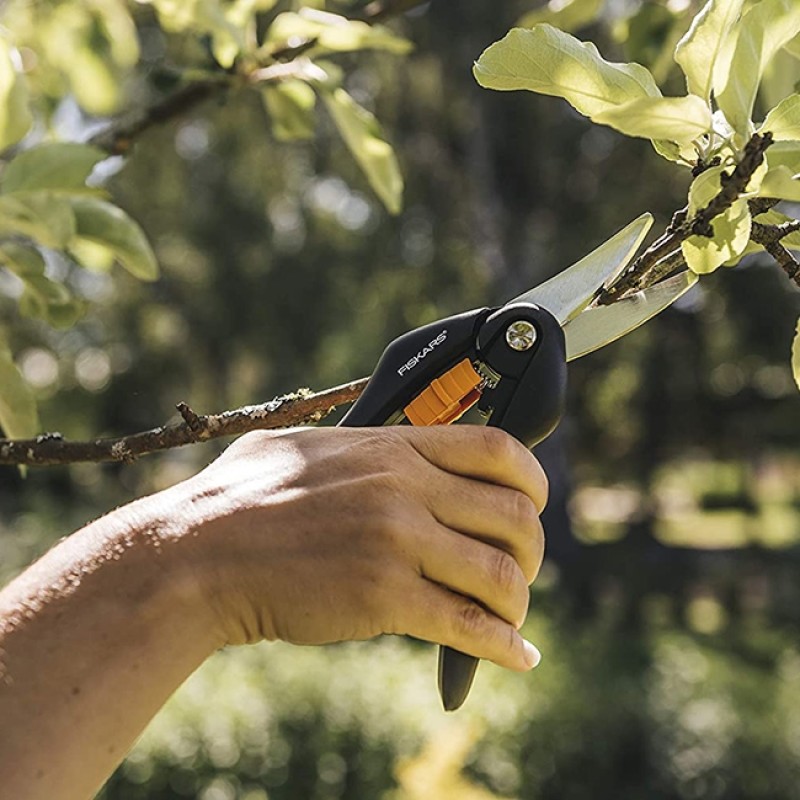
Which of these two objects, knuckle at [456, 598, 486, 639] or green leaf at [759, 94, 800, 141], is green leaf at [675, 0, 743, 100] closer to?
green leaf at [759, 94, 800, 141]

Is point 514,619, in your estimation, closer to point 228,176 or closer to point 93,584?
point 93,584

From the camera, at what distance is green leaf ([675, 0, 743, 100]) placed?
584 millimetres

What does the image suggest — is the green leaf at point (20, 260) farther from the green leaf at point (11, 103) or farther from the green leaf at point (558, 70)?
the green leaf at point (558, 70)

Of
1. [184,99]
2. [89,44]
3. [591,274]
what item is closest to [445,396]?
[591,274]

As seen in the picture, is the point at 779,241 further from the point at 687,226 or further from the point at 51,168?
the point at 51,168

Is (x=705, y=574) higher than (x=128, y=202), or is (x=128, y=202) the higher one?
(x=128, y=202)

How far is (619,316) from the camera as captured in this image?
70 cm

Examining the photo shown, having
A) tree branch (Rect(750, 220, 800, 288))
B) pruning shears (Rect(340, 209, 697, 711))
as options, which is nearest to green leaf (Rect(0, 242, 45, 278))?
pruning shears (Rect(340, 209, 697, 711))

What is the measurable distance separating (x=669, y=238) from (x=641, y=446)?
1073cm

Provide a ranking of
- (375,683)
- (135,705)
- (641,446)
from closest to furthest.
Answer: (135,705), (375,683), (641,446)

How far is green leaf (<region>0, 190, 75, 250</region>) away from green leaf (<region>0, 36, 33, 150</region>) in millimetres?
77

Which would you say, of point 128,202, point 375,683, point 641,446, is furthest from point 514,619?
point 641,446

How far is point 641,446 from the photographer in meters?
11.0

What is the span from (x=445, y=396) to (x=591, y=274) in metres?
0.14
